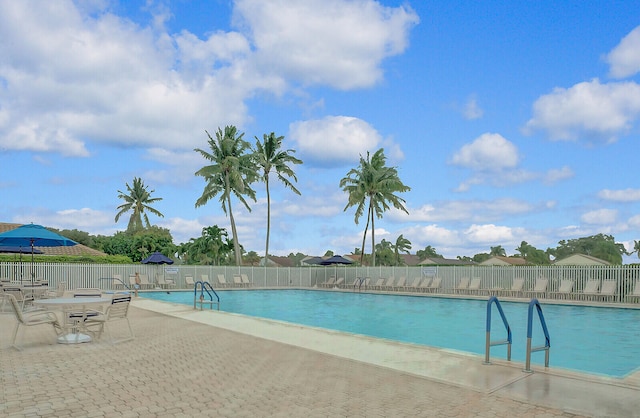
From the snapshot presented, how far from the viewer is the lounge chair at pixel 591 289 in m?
21.1

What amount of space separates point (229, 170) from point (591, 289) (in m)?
25.0

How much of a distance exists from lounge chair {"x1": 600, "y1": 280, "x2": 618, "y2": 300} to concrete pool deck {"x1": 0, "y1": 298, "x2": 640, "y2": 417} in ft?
51.5

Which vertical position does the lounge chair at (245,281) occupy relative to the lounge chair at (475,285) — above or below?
below

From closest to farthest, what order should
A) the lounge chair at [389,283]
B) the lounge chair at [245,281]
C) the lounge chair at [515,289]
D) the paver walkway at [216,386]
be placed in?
the paver walkway at [216,386] → the lounge chair at [515,289] → the lounge chair at [389,283] → the lounge chair at [245,281]

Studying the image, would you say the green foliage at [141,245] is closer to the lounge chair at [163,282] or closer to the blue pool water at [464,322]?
the lounge chair at [163,282]

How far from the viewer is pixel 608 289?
20812 millimetres

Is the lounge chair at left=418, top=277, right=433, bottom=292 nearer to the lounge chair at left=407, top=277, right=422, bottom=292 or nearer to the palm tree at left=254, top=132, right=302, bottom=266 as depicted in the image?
the lounge chair at left=407, top=277, right=422, bottom=292

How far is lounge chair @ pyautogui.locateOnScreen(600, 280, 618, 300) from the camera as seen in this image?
20698 mm

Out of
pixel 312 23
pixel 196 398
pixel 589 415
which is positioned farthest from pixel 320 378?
pixel 312 23

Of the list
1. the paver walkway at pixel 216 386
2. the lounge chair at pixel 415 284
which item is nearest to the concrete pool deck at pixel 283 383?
the paver walkway at pixel 216 386

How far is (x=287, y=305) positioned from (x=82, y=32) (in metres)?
13.5

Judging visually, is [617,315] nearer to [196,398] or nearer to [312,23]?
[312,23]

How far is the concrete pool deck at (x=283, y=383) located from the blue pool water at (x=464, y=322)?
8.65 feet

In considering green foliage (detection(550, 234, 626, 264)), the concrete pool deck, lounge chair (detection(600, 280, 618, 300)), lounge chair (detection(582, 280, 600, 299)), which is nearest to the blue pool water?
lounge chair (detection(582, 280, 600, 299))
